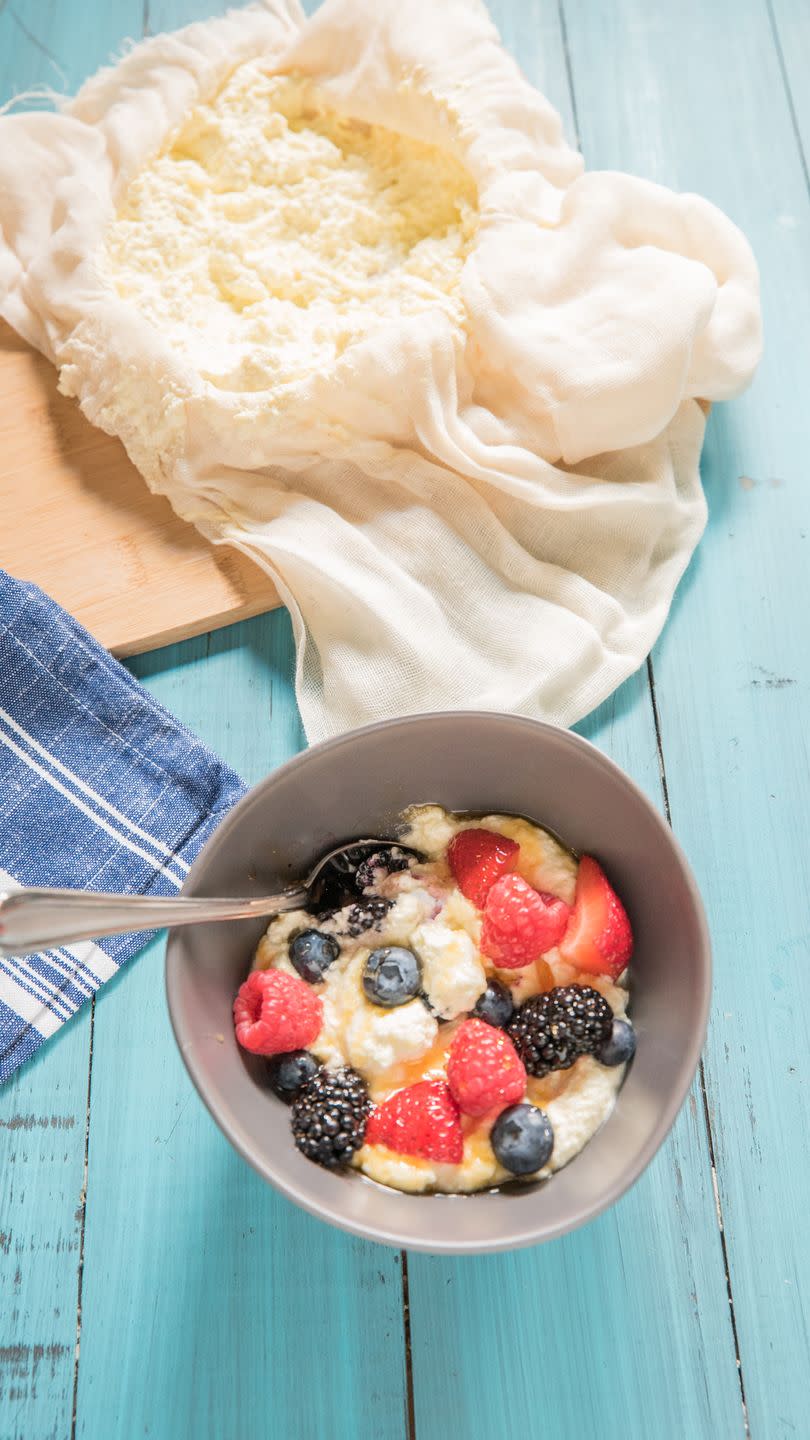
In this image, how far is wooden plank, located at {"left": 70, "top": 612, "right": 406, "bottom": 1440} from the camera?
1164mm

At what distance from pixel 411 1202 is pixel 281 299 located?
3.42ft

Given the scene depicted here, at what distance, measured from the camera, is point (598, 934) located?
3.46 feet

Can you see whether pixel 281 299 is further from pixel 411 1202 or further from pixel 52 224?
pixel 411 1202

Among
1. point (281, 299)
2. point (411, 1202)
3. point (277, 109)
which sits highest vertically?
point (277, 109)

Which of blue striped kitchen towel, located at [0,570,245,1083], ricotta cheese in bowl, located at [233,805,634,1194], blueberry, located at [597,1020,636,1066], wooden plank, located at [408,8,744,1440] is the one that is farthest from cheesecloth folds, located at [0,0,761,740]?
wooden plank, located at [408,8,744,1440]

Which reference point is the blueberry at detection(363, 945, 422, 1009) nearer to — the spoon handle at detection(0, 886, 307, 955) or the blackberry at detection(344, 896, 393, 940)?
the blackberry at detection(344, 896, 393, 940)

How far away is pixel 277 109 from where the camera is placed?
1534 millimetres

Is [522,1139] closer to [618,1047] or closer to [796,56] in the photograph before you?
[618,1047]

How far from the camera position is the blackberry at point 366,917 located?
108 centimetres

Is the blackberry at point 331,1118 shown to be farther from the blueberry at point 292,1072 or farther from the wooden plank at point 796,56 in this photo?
the wooden plank at point 796,56

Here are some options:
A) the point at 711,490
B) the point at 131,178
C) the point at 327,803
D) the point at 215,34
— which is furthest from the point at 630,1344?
the point at 215,34

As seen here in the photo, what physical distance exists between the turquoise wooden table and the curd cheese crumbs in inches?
14.3

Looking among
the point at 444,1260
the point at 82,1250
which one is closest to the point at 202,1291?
the point at 82,1250

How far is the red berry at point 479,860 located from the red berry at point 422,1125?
0.58ft
